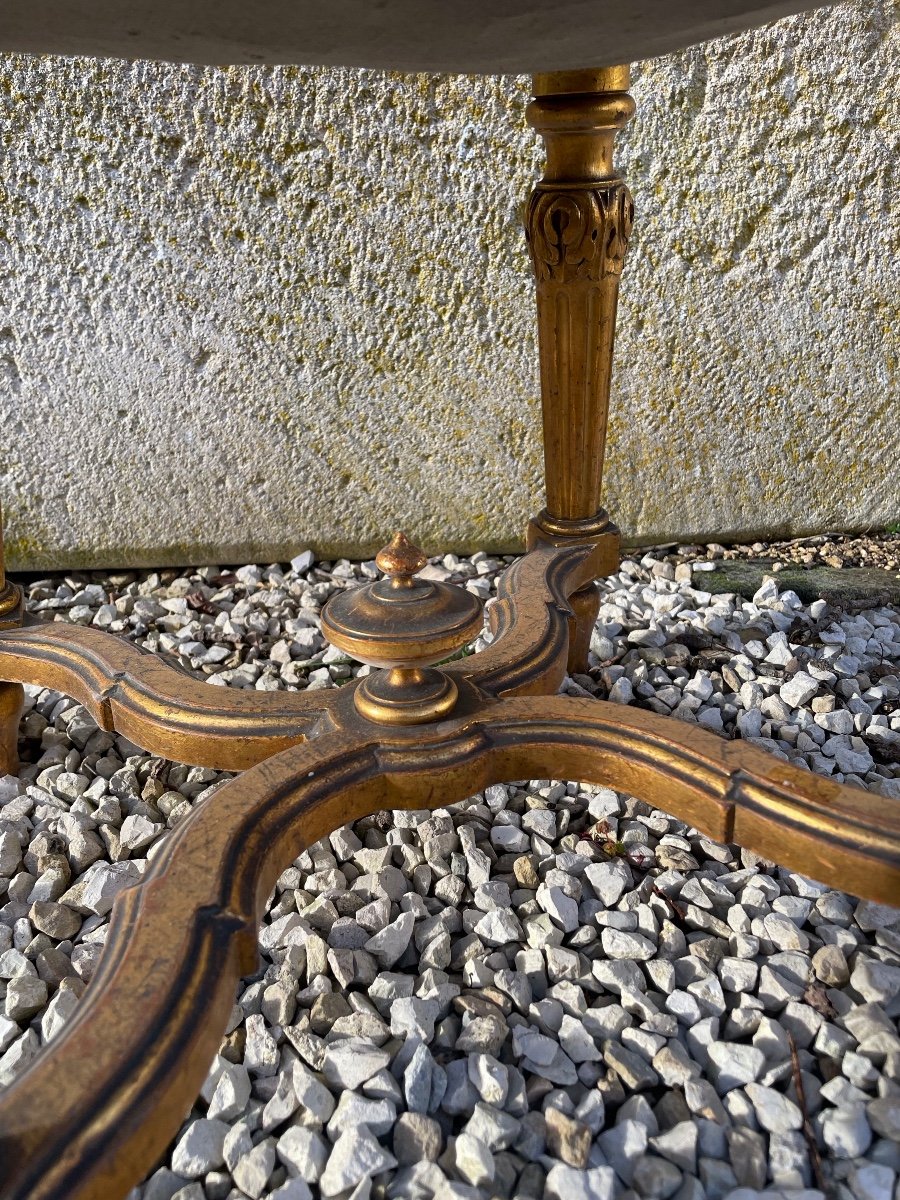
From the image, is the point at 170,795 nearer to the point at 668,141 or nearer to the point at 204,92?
the point at 204,92

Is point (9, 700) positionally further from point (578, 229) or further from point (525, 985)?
point (578, 229)

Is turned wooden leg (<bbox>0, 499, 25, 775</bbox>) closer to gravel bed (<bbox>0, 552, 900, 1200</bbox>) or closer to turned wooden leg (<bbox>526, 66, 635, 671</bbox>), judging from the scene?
gravel bed (<bbox>0, 552, 900, 1200</bbox>)

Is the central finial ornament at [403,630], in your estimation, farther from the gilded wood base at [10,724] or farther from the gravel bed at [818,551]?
the gravel bed at [818,551]

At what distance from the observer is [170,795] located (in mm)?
1134

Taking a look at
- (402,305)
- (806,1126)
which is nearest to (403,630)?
(806,1126)

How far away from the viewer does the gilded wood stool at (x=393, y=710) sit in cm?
57

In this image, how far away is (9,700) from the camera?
3.73 feet

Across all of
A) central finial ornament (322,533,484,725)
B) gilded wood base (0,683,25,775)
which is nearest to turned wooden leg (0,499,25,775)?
gilded wood base (0,683,25,775)

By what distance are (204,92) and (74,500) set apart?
645mm

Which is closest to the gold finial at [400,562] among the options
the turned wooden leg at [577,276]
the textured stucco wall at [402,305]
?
the turned wooden leg at [577,276]

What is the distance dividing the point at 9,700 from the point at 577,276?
2.48 ft

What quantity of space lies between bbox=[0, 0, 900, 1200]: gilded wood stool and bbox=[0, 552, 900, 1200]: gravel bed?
12 centimetres

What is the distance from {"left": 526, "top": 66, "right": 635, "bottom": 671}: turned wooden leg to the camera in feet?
3.43

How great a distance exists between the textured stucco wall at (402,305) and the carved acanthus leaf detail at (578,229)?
1.59 ft
